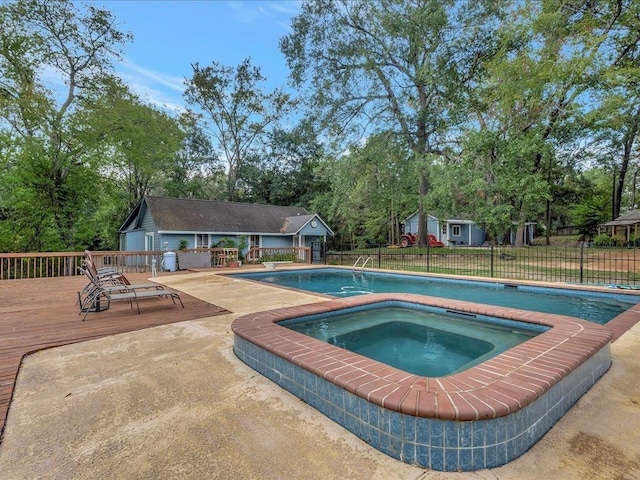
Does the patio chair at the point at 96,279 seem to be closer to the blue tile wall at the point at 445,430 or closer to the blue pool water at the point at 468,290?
the blue pool water at the point at 468,290

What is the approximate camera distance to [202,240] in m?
19.6

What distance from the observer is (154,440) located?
2086 millimetres

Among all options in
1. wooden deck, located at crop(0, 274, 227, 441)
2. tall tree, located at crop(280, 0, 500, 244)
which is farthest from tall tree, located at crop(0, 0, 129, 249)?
tall tree, located at crop(280, 0, 500, 244)

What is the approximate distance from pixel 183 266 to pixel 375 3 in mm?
18642

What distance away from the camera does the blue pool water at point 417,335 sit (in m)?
4.09

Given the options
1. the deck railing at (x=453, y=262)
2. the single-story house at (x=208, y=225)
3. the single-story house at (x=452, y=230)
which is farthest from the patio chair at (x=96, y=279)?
the single-story house at (x=452, y=230)

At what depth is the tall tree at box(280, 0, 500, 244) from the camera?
59.6 ft

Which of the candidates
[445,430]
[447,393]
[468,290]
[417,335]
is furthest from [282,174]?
[445,430]

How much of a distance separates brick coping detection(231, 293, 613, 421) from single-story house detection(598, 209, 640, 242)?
2690cm

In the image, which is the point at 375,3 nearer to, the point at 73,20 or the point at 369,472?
the point at 73,20

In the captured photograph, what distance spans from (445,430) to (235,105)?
3120cm

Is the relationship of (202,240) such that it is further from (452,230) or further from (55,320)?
(452,230)

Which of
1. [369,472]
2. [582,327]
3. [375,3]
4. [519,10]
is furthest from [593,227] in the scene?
[369,472]

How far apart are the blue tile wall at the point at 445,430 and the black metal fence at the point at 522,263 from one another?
27.5 feet
